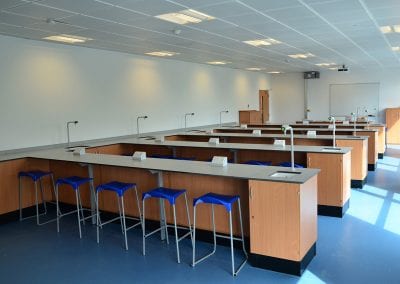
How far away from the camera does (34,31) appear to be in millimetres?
4922

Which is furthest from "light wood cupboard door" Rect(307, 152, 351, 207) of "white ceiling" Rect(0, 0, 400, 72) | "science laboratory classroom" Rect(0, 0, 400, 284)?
"white ceiling" Rect(0, 0, 400, 72)

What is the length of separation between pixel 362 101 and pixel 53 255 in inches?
484

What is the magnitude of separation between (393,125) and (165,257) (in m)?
10.9

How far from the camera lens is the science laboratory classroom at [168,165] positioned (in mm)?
3066

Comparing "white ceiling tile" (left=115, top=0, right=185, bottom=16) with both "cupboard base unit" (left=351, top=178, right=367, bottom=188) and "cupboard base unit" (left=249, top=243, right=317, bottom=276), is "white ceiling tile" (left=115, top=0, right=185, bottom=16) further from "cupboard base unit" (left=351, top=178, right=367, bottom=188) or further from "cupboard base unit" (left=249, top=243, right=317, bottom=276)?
"cupboard base unit" (left=351, top=178, right=367, bottom=188)

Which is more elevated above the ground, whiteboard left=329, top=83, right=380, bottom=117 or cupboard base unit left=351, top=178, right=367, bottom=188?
whiteboard left=329, top=83, right=380, bottom=117

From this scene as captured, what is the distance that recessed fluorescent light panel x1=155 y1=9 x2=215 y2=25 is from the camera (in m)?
4.29

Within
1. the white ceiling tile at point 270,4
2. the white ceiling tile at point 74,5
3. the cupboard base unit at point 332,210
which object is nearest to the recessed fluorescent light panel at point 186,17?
the white ceiling tile at point 270,4

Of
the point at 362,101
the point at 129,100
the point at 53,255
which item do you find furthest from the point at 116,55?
the point at 362,101

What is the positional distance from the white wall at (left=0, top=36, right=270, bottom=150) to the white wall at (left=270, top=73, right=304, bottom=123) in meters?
5.38

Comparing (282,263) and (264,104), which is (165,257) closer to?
(282,263)

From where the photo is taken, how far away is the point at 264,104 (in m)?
13.9

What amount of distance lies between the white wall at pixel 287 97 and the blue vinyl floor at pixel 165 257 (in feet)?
32.9

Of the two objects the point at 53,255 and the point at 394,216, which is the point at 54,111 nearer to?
the point at 53,255
